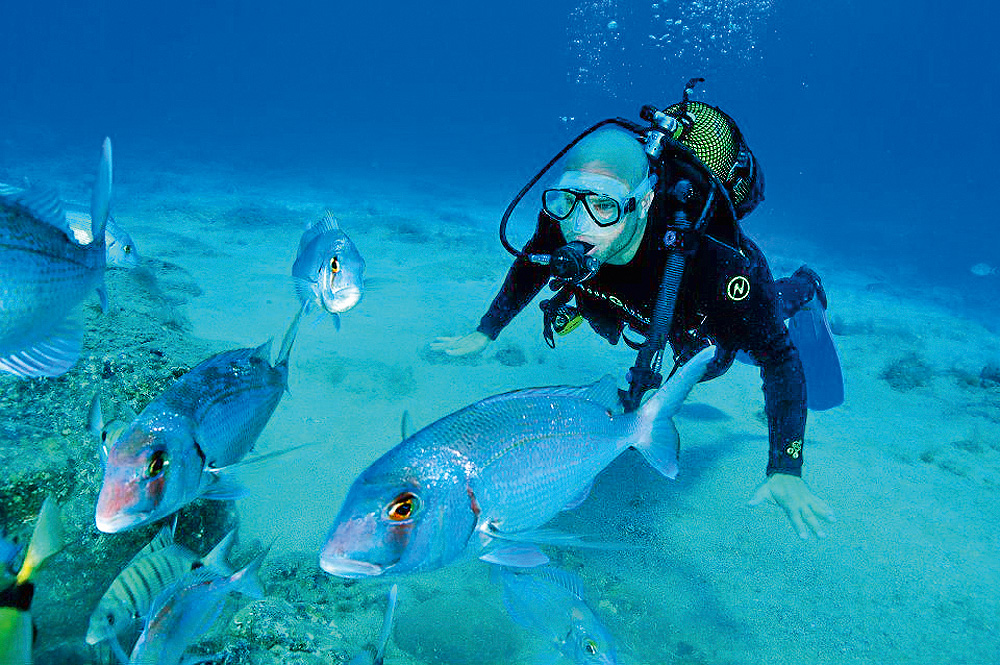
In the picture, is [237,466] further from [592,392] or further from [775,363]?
[775,363]

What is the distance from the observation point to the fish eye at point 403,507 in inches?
55.2

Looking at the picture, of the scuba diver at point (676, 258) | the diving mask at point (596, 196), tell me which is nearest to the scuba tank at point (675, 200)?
the scuba diver at point (676, 258)

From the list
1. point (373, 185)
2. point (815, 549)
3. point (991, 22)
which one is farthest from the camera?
point (991, 22)

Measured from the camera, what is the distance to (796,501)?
110 inches

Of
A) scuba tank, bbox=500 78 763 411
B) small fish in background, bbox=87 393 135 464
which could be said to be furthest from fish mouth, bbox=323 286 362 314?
small fish in background, bbox=87 393 135 464

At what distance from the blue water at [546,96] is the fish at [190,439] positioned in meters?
4.57

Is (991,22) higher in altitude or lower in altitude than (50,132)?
higher

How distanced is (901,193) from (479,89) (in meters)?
111

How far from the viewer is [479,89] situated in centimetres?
14862

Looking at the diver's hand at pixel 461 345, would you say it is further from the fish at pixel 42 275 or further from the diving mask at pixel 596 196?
the fish at pixel 42 275

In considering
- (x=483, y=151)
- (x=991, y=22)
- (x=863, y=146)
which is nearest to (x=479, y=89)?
(x=483, y=151)

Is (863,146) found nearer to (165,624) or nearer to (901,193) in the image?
(901,193)

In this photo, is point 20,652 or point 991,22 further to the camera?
point 991,22

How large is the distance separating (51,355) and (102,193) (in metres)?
0.55
